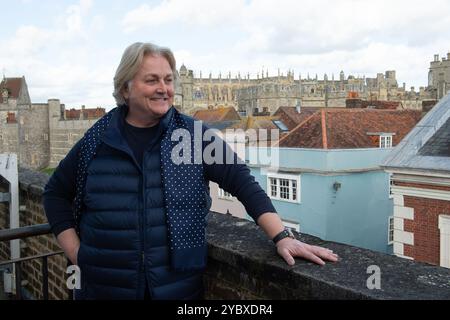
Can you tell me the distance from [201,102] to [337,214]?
7595cm

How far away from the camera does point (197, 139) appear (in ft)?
8.48

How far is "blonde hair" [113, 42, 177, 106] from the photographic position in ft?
7.88

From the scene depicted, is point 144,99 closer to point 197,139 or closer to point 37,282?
point 197,139

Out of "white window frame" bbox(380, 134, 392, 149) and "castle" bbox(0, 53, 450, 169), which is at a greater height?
"castle" bbox(0, 53, 450, 169)

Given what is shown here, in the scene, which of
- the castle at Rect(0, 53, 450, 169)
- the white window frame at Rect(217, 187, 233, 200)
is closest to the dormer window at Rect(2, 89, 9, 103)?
the castle at Rect(0, 53, 450, 169)

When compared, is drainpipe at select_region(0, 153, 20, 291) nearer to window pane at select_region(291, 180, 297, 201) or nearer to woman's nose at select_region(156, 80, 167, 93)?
woman's nose at select_region(156, 80, 167, 93)

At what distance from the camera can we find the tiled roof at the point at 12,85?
5918 centimetres

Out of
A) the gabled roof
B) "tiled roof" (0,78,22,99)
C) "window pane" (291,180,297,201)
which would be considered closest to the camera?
the gabled roof

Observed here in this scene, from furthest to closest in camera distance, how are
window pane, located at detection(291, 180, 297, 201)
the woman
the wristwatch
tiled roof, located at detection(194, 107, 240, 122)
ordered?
tiled roof, located at detection(194, 107, 240, 122) → window pane, located at detection(291, 180, 297, 201) → the wristwatch → the woman

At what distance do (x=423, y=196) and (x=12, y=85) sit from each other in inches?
2376

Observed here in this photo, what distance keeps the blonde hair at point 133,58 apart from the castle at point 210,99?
28847 millimetres

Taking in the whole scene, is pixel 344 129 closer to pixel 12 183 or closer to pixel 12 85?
pixel 12 183

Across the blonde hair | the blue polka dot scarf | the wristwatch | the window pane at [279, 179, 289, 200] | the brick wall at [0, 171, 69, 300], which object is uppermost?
the blonde hair

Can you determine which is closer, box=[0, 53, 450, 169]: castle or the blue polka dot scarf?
the blue polka dot scarf
